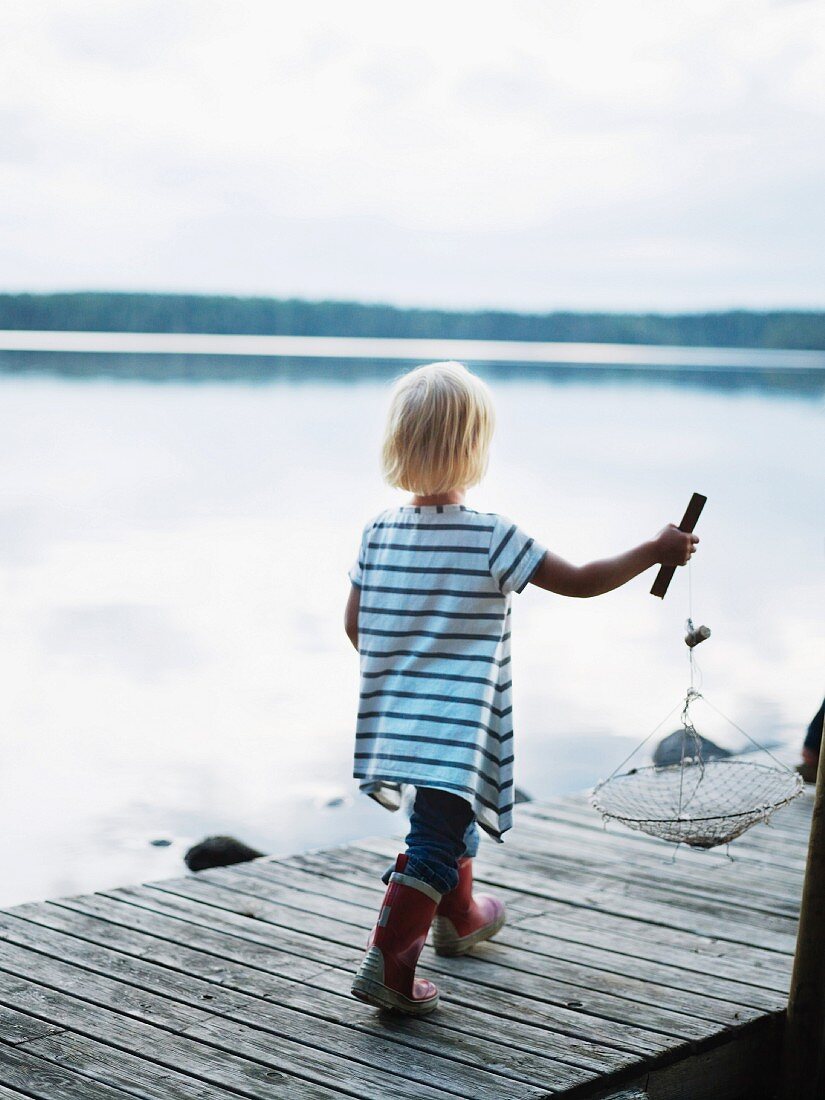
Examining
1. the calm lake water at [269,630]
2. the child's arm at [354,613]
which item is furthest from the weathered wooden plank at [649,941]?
the calm lake water at [269,630]

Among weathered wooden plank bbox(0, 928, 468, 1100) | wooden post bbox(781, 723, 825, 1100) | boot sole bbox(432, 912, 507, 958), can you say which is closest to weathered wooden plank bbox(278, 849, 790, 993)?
wooden post bbox(781, 723, 825, 1100)

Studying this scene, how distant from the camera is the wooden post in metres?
3.08

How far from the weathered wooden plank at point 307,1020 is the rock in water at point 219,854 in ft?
6.35

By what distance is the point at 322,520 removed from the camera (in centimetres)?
1691

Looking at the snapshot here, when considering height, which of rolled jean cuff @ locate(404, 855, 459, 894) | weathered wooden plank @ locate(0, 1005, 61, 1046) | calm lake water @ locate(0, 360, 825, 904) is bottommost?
calm lake water @ locate(0, 360, 825, 904)

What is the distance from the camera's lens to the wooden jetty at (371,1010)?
9.32 feet

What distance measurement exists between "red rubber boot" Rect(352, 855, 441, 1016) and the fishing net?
1.66ft

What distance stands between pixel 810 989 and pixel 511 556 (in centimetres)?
127

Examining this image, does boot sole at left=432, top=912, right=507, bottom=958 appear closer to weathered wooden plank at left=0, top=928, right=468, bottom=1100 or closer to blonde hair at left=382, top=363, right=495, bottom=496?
weathered wooden plank at left=0, top=928, right=468, bottom=1100

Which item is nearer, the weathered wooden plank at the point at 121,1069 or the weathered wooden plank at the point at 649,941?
the weathered wooden plank at the point at 121,1069

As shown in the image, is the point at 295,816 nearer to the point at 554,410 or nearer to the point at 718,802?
the point at 718,802

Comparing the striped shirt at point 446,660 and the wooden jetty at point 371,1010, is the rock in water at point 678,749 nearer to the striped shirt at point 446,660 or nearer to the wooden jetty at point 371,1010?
the wooden jetty at point 371,1010

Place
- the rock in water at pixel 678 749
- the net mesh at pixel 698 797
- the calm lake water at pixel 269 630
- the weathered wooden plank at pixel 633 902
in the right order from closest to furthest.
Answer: the net mesh at pixel 698 797
the weathered wooden plank at pixel 633 902
the rock in water at pixel 678 749
the calm lake water at pixel 269 630

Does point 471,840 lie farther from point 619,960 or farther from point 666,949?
point 666,949
